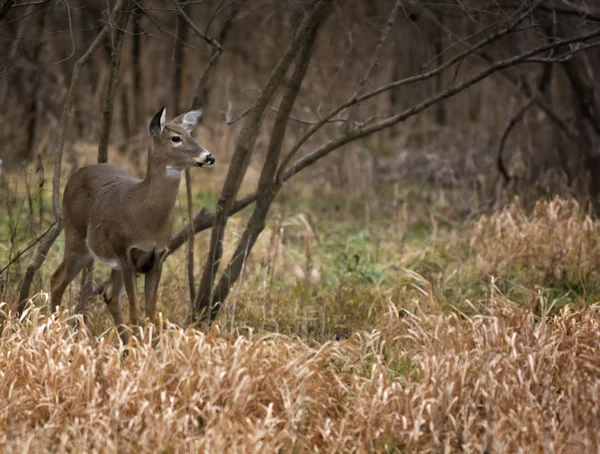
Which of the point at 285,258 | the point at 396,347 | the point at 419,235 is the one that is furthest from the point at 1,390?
the point at 419,235

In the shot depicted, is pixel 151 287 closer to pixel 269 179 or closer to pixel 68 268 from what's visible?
pixel 68 268

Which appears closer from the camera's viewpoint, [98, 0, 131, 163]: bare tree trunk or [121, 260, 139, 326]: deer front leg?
[121, 260, 139, 326]: deer front leg

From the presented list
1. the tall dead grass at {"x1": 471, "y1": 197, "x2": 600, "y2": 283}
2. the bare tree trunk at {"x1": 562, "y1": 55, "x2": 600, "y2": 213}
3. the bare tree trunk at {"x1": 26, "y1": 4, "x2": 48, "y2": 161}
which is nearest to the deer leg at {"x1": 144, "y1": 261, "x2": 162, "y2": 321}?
the tall dead grass at {"x1": 471, "y1": 197, "x2": 600, "y2": 283}

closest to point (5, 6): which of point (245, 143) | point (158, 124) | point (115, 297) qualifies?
point (158, 124)

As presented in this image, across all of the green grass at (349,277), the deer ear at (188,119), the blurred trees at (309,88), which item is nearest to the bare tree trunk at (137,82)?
the blurred trees at (309,88)

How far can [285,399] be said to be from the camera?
420 centimetres

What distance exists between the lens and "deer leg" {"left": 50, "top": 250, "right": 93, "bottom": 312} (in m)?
5.91

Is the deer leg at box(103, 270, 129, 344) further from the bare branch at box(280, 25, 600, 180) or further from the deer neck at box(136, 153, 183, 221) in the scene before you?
the bare branch at box(280, 25, 600, 180)

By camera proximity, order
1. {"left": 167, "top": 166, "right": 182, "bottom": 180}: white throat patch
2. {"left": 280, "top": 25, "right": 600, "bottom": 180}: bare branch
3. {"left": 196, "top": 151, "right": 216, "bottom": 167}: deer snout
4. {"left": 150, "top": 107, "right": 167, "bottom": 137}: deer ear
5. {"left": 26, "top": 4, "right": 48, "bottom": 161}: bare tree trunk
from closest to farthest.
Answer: {"left": 196, "top": 151, "right": 216, "bottom": 167}: deer snout < {"left": 150, "top": 107, "right": 167, "bottom": 137}: deer ear < {"left": 167, "top": 166, "right": 182, "bottom": 180}: white throat patch < {"left": 280, "top": 25, "right": 600, "bottom": 180}: bare branch < {"left": 26, "top": 4, "right": 48, "bottom": 161}: bare tree trunk

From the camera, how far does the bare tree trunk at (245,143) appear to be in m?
5.58

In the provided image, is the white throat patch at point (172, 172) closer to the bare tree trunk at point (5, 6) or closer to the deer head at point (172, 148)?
the deer head at point (172, 148)

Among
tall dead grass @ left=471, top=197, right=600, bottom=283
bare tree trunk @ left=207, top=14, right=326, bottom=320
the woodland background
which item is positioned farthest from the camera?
tall dead grass @ left=471, top=197, right=600, bottom=283

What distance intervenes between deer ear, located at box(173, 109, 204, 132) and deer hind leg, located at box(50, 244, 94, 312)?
1011 millimetres

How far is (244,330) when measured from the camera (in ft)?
20.6
